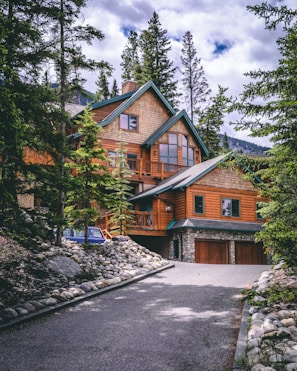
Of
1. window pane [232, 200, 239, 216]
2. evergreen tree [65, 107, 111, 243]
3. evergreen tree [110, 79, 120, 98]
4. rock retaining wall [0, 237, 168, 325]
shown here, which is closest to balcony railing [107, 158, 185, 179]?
window pane [232, 200, 239, 216]

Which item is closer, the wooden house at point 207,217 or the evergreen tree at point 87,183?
the evergreen tree at point 87,183

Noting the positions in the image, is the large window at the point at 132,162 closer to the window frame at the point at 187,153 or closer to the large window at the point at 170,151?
the large window at the point at 170,151

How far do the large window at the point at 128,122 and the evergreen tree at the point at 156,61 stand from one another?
651 inches

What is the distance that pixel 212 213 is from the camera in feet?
84.3

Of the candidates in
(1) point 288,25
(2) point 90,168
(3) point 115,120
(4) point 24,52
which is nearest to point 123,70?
(3) point 115,120

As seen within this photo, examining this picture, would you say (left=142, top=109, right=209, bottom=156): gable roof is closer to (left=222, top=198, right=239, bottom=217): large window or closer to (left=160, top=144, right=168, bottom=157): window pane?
(left=160, top=144, right=168, bottom=157): window pane

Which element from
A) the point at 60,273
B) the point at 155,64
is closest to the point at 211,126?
the point at 155,64

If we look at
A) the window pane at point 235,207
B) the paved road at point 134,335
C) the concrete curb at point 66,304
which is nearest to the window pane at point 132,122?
the window pane at point 235,207

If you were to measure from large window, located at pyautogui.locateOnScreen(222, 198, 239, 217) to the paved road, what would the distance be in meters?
14.3

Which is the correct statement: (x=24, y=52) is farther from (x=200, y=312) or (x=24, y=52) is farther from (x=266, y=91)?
(x=200, y=312)

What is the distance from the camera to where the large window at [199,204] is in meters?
25.2

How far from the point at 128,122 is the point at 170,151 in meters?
4.18

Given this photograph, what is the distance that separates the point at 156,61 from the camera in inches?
1944

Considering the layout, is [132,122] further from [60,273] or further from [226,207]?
[60,273]
